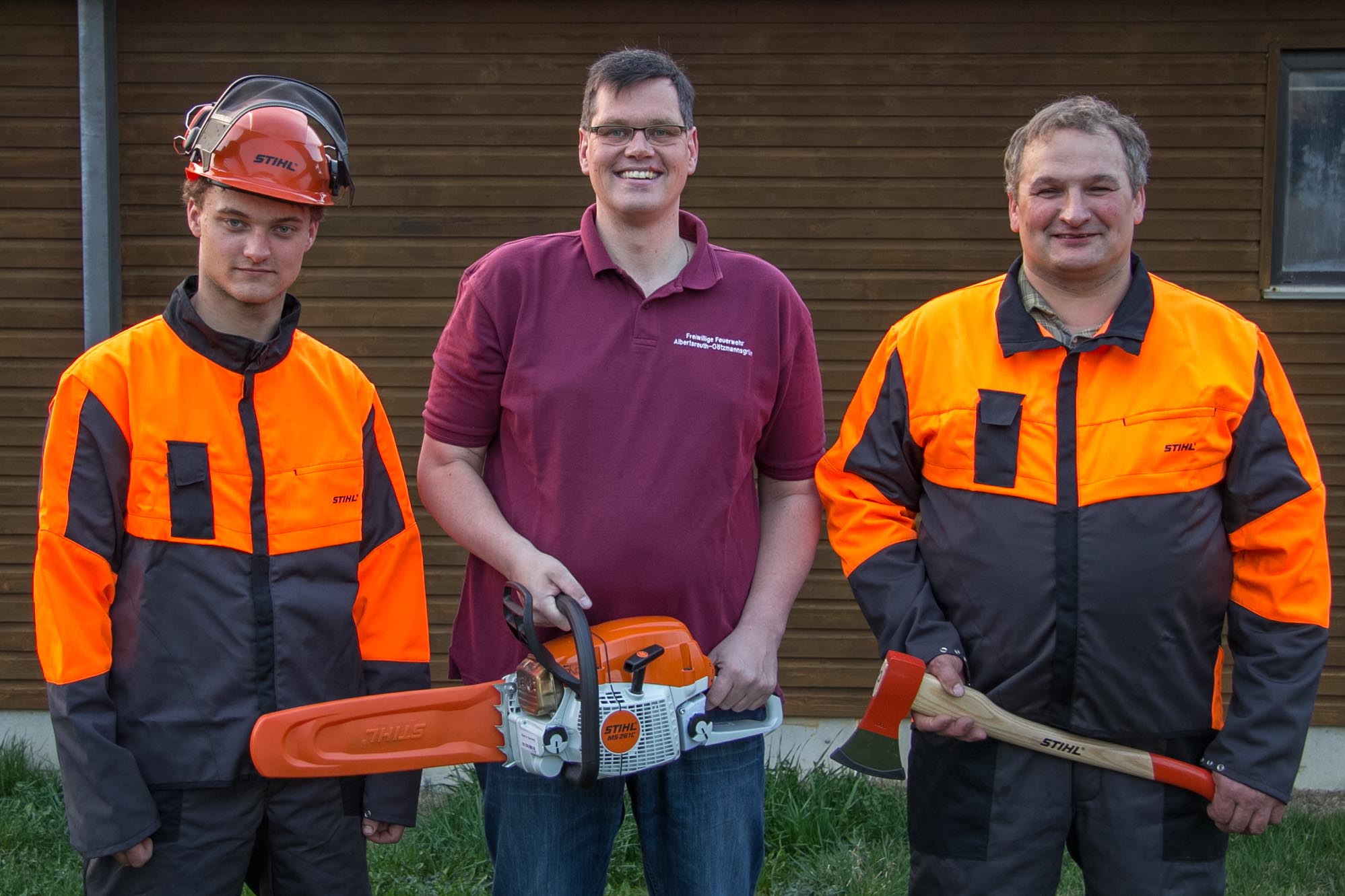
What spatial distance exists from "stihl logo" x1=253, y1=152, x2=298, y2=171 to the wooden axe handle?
1.62 meters

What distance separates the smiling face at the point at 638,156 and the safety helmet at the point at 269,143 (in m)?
0.56

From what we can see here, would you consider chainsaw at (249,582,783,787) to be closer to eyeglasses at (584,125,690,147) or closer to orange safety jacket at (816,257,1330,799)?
orange safety jacket at (816,257,1330,799)

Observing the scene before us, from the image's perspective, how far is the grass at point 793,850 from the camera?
13.1 ft

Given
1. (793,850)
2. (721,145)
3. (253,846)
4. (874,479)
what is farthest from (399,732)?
(721,145)

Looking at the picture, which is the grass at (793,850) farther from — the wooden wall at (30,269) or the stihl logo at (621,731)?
the stihl logo at (621,731)

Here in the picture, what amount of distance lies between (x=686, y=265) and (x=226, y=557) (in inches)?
42.9

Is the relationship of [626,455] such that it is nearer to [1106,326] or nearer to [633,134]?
[633,134]

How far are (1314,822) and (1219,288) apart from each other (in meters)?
2.17

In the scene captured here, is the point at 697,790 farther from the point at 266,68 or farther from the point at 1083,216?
the point at 266,68

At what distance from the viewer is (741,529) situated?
2.63 m

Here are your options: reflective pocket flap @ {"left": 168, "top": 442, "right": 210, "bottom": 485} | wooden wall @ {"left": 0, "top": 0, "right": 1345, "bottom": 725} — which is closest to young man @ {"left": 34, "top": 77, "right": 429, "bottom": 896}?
reflective pocket flap @ {"left": 168, "top": 442, "right": 210, "bottom": 485}

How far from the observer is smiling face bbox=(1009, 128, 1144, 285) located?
97.5 inches

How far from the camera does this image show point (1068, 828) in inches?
97.8

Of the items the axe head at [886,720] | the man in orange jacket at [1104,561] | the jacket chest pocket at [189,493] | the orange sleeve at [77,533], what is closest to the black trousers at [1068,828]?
the man in orange jacket at [1104,561]
